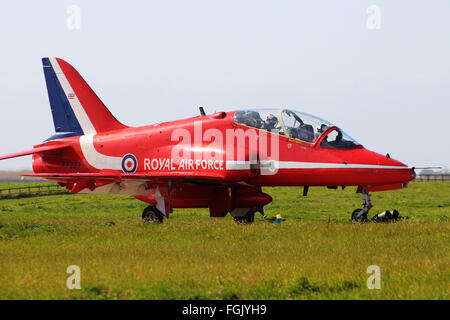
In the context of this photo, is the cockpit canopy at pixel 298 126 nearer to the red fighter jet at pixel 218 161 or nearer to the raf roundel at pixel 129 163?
the red fighter jet at pixel 218 161

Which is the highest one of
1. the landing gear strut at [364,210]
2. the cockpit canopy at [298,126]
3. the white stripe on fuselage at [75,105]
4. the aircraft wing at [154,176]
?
the white stripe on fuselage at [75,105]

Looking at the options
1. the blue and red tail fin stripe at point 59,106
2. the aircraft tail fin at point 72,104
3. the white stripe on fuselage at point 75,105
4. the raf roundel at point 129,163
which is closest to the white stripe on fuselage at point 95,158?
the raf roundel at point 129,163

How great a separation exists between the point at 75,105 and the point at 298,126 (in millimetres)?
10054

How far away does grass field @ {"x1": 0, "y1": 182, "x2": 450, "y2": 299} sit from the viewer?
1017 cm

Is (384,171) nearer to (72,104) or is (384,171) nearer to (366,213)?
(366,213)

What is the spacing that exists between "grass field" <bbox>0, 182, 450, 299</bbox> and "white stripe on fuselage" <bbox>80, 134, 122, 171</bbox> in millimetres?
4491

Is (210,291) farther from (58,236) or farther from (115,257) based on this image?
(58,236)

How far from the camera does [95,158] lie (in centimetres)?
2561

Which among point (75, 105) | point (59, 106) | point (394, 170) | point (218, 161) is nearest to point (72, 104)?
point (75, 105)

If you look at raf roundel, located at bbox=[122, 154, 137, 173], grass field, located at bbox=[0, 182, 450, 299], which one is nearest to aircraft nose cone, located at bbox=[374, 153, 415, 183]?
grass field, located at bbox=[0, 182, 450, 299]

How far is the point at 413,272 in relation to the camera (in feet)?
37.4

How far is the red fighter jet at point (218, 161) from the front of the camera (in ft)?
67.8

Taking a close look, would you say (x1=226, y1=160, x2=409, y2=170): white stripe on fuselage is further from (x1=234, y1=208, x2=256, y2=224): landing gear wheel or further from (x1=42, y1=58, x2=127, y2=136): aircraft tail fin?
(x1=42, y1=58, x2=127, y2=136): aircraft tail fin
